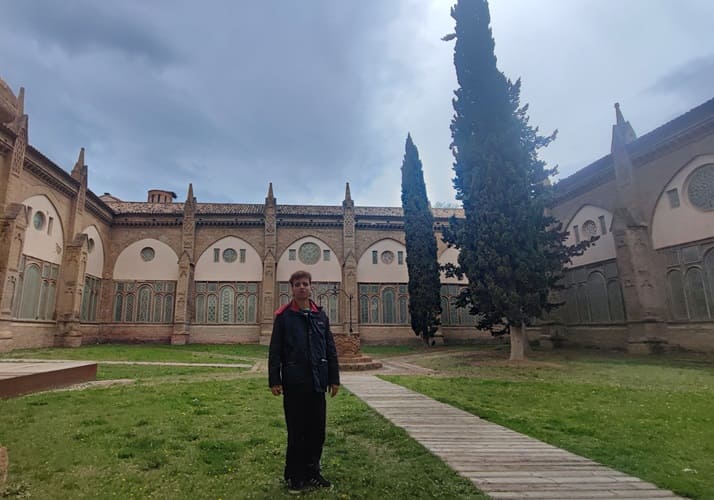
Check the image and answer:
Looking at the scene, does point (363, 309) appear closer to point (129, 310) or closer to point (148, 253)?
point (148, 253)

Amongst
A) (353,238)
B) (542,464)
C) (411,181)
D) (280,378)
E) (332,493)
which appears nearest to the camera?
(332,493)

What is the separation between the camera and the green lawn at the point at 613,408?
4980 millimetres

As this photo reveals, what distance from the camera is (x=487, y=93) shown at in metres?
20.0

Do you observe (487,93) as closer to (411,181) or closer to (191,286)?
(411,181)

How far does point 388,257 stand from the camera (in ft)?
119

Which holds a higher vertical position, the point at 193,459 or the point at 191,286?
the point at 191,286

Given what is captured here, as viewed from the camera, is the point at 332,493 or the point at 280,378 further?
the point at 280,378

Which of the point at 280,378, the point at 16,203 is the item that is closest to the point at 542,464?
the point at 280,378

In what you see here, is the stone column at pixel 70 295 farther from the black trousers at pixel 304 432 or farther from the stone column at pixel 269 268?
the black trousers at pixel 304 432

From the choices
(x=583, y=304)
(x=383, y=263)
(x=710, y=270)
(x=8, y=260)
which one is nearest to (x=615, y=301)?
(x=583, y=304)

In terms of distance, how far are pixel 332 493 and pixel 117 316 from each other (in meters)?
34.9

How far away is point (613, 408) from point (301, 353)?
771cm

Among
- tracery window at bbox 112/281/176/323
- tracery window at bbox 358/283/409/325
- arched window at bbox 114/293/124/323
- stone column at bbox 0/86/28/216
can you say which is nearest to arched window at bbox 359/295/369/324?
tracery window at bbox 358/283/409/325

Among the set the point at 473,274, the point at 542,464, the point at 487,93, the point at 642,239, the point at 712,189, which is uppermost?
the point at 487,93
